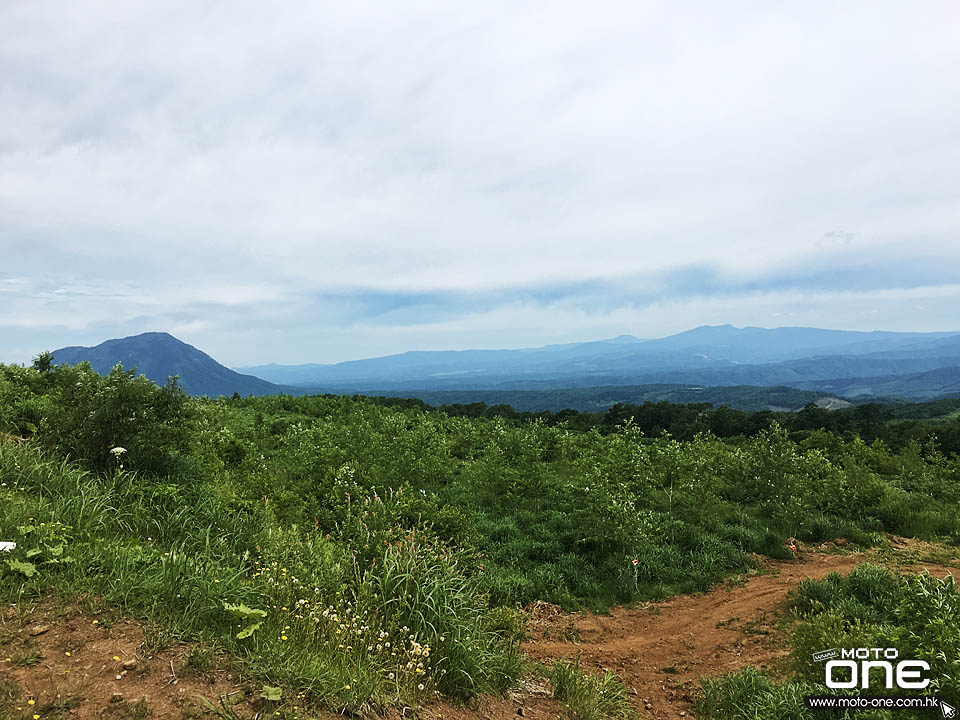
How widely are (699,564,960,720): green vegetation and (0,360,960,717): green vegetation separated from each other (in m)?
1.52

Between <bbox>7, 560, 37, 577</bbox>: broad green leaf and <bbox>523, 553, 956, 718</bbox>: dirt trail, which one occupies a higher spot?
<bbox>7, 560, 37, 577</bbox>: broad green leaf

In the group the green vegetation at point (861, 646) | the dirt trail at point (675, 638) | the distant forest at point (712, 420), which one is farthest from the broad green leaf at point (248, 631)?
the distant forest at point (712, 420)

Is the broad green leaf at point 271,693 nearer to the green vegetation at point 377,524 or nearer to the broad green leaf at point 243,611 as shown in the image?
the green vegetation at point 377,524

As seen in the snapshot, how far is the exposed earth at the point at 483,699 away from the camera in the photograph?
3453 millimetres

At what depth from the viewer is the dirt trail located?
21.5ft

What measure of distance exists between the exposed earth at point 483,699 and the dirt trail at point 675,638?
0.02m

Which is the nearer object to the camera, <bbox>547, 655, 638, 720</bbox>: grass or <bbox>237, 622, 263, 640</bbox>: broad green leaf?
<bbox>237, 622, 263, 640</bbox>: broad green leaf

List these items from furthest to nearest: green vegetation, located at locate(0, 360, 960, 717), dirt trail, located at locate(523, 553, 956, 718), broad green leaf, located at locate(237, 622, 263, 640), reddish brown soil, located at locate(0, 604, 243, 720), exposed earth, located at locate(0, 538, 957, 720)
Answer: dirt trail, located at locate(523, 553, 956, 718) → green vegetation, located at locate(0, 360, 960, 717) → broad green leaf, located at locate(237, 622, 263, 640) → exposed earth, located at locate(0, 538, 957, 720) → reddish brown soil, located at locate(0, 604, 243, 720)

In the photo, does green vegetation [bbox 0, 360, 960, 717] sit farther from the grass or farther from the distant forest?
the distant forest

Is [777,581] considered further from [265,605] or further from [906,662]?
[265,605]

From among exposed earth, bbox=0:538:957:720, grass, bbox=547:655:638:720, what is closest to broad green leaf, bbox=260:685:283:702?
exposed earth, bbox=0:538:957:720

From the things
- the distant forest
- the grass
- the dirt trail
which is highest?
the grass

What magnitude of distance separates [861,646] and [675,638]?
10.0 feet

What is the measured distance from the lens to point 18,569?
4305mm
